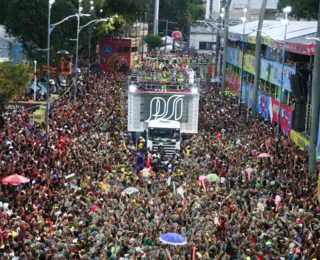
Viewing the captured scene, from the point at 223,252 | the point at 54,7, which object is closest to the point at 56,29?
the point at 54,7

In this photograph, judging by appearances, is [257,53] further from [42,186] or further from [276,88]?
[42,186]

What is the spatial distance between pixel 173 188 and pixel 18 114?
13.6 m

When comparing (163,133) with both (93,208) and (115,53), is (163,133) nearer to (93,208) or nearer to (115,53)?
(93,208)

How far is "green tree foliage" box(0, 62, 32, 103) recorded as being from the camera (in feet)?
107

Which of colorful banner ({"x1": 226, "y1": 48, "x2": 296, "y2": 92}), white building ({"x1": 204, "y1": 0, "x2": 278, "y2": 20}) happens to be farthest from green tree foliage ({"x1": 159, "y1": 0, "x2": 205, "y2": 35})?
colorful banner ({"x1": 226, "y1": 48, "x2": 296, "y2": 92})

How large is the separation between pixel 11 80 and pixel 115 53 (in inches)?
2083

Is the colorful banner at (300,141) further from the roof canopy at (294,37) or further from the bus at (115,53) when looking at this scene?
the bus at (115,53)

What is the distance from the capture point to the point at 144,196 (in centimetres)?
2350

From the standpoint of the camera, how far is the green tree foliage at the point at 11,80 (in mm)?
32531

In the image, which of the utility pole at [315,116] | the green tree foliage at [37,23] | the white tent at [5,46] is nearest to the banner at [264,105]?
the green tree foliage at [37,23]

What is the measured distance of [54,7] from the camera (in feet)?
190

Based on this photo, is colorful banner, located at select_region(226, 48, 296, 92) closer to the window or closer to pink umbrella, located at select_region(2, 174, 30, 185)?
pink umbrella, located at select_region(2, 174, 30, 185)

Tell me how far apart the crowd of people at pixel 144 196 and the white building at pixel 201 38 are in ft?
296

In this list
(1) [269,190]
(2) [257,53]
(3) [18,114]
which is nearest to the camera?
(1) [269,190]
